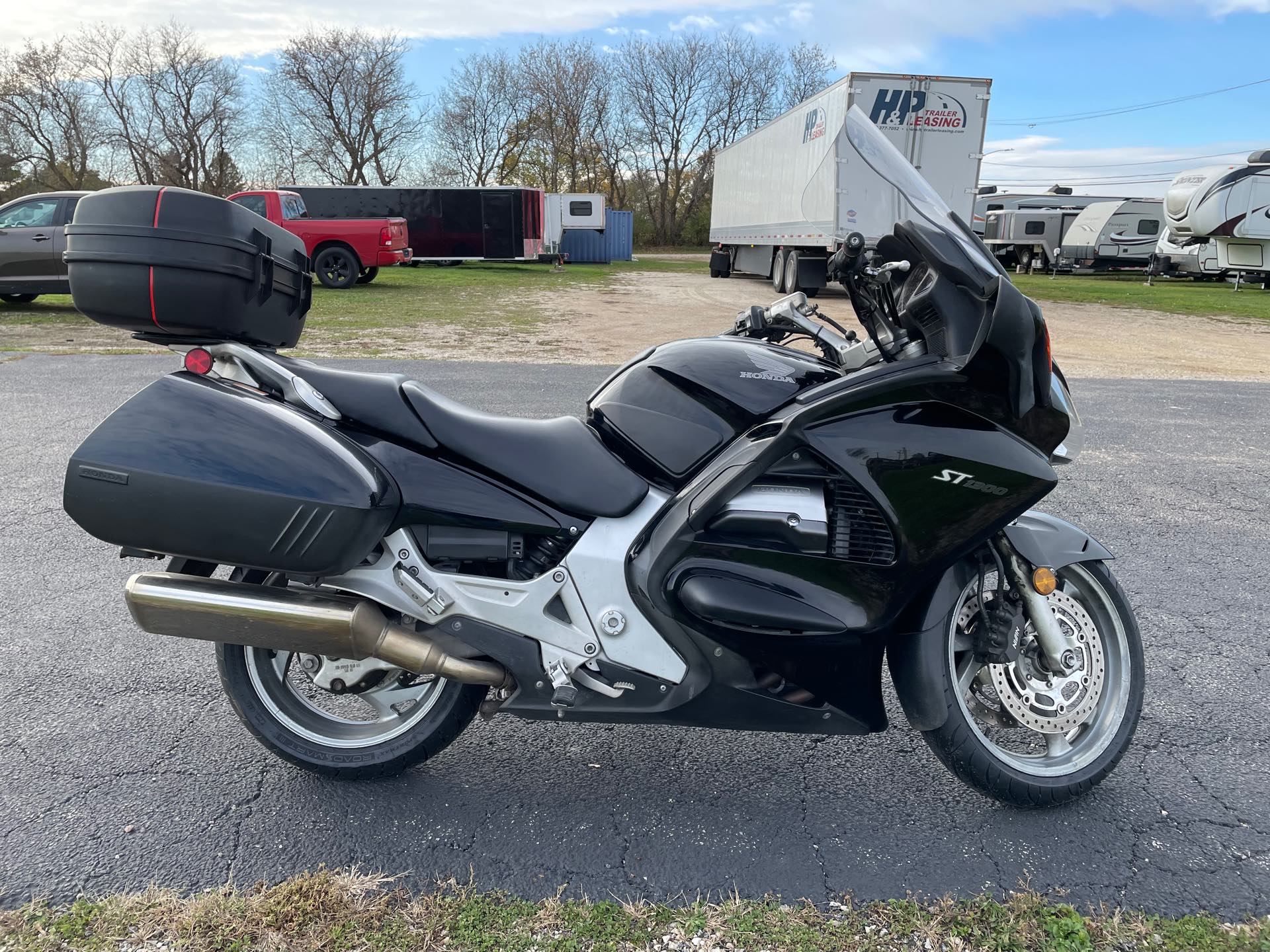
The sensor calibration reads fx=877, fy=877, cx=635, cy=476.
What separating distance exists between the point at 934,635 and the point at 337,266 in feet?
68.4

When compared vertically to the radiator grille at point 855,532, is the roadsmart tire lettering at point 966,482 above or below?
above

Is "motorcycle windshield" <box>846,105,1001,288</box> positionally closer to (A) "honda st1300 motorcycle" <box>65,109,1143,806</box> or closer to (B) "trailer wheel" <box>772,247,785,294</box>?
(A) "honda st1300 motorcycle" <box>65,109,1143,806</box>

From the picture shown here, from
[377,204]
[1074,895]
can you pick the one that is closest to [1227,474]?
[1074,895]

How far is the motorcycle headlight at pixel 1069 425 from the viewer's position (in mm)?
2229

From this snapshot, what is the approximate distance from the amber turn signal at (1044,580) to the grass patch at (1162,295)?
16.2 meters

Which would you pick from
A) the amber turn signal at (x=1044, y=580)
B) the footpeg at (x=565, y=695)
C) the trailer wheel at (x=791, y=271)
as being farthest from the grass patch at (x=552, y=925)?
the trailer wheel at (x=791, y=271)

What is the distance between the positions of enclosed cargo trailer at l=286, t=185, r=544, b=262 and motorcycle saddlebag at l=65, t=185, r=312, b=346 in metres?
28.7

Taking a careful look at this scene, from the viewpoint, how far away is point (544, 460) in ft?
7.78

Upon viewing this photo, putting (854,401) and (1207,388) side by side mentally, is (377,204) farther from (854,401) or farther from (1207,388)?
(854,401)

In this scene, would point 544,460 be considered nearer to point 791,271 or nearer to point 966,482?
point 966,482

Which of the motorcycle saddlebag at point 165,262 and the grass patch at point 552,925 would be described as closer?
the grass patch at point 552,925

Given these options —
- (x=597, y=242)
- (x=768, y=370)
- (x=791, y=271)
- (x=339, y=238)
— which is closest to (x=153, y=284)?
(x=768, y=370)

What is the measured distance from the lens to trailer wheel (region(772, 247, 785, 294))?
2253 cm

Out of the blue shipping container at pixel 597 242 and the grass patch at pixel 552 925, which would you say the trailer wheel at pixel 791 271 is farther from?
the grass patch at pixel 552 925
